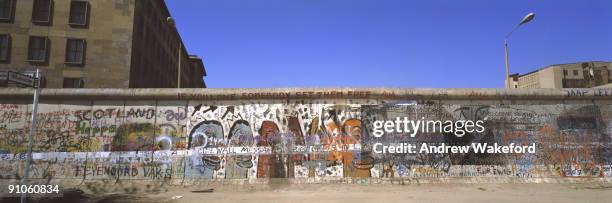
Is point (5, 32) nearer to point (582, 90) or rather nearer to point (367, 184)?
point (367, 184)

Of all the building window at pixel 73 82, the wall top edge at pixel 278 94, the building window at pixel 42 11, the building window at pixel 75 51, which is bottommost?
the wall top edge at pixel 278 94

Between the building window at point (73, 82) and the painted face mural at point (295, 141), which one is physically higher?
the building window at point (73, 82)

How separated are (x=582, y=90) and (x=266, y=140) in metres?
10.6

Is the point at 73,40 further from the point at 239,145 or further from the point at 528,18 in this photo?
the point at 528,18

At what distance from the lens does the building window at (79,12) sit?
32.8 meters

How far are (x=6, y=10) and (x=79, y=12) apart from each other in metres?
5.22

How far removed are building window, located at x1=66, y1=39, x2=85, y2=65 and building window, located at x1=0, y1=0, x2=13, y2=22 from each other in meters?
4.67

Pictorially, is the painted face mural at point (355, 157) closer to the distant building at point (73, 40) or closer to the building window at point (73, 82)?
the distant building at point (73, 40)

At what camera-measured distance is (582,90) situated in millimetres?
14250

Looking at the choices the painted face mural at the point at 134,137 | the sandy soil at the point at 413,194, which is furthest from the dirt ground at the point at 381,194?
the painted face mural at the point at 134,137

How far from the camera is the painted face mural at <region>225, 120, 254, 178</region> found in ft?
43.1

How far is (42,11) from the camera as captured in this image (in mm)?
32531

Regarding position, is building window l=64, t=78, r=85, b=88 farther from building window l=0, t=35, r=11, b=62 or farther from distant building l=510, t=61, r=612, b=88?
distant building l=510, t=61, r=612, b=88

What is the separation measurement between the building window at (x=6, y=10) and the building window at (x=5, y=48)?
4.58 feet
